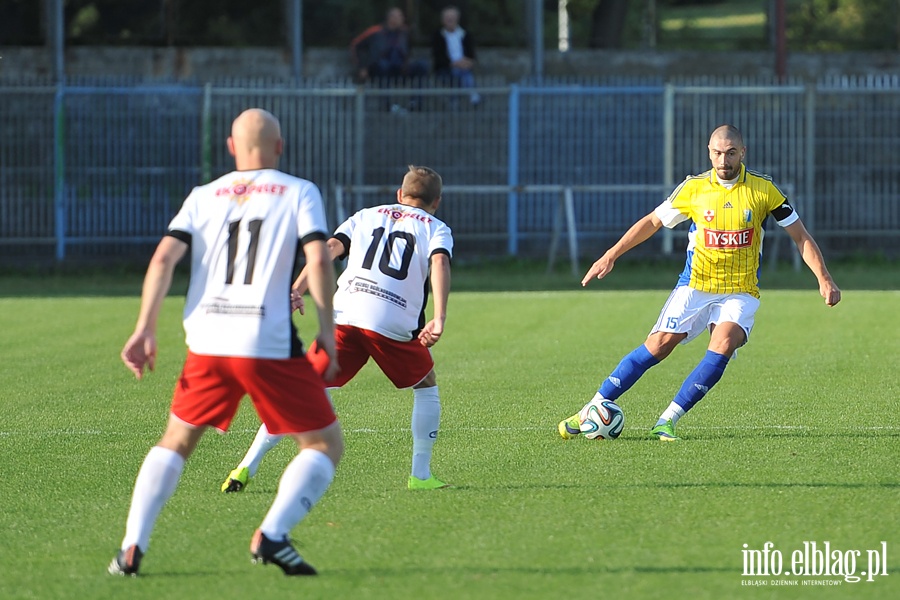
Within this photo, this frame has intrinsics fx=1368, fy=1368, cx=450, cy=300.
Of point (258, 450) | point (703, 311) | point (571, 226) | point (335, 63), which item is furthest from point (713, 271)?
point (335, 63)

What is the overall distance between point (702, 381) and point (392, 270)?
236 cm

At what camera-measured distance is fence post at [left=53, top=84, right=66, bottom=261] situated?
21.6m

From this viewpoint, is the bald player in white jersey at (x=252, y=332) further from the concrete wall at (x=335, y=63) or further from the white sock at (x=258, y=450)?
the concrete wall at (x=335, y=63)

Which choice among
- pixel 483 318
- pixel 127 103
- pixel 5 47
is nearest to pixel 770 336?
pixel 483 318

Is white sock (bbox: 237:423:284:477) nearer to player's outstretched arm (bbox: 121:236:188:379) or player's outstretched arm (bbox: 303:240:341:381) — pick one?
player's outstretched arm (bbox: 121:236:188:379)

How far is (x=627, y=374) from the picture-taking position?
809 cm

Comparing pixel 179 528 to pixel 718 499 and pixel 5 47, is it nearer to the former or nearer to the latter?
pixel 718 499

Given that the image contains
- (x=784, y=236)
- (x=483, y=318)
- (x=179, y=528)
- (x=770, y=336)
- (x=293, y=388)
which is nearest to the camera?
(x=293, y=388)

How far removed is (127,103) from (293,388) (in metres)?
18.0

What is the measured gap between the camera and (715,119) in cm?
2214

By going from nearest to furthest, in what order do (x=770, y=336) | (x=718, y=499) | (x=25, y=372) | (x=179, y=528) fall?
(x=179, y=528)
(x=718, y=499)
(x=25, y=372)
(x=770, y=336)

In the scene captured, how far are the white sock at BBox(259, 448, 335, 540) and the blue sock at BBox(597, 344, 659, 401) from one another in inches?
135

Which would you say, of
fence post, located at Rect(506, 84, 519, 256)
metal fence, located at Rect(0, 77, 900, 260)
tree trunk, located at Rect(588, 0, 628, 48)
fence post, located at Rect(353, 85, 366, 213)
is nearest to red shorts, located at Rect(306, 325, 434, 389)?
fence post, located at Rect(353, 85, 366, 213)

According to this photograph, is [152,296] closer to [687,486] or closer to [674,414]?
[687,486]
